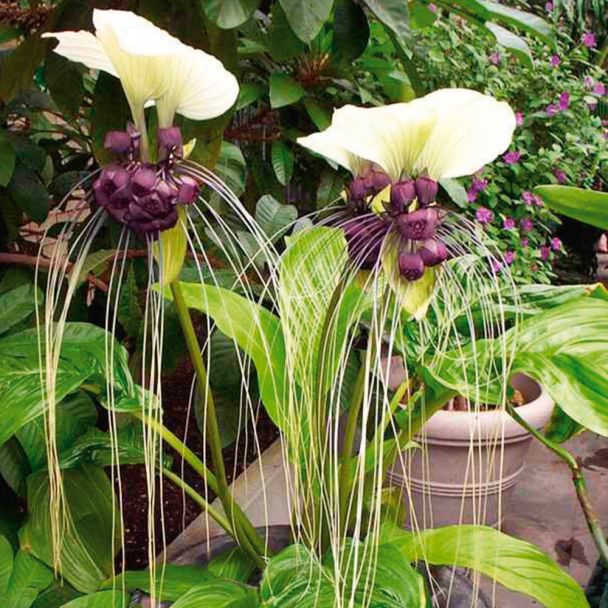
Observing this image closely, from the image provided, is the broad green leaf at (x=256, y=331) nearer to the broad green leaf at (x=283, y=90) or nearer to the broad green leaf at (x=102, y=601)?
the broad green leaf at (x=102, y=601)

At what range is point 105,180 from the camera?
Result: 63 centimetres

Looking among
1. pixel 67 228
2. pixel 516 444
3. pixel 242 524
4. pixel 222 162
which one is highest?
pixel 67 228

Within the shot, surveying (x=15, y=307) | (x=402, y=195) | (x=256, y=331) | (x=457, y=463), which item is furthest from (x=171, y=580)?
(x=457, y=463)

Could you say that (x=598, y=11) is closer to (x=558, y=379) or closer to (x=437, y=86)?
(x=437, y=86)

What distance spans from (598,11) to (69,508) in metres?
3.82

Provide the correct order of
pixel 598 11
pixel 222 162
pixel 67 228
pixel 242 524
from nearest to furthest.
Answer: pixel 67 228 → pixel 242 524 → pixel 222 162 → pixel 598 11

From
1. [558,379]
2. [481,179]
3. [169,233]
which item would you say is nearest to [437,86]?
[481,179]

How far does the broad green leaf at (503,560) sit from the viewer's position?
0.94 meters

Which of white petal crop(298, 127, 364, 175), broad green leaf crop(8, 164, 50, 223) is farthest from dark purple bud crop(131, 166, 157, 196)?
broad green leaf crop(8, 164, 50, 223)

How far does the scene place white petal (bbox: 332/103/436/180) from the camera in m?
0.59

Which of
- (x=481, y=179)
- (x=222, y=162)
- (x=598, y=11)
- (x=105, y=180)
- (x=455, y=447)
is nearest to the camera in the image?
(x=105, y=180)

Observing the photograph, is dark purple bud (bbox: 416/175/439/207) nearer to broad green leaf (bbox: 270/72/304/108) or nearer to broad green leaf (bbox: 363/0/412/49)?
broad green leaf (bbox: 363/0/412/49)

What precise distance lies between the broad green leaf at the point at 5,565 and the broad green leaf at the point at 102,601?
0.18m

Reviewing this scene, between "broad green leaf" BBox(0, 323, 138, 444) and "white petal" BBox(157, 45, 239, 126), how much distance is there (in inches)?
13.0
